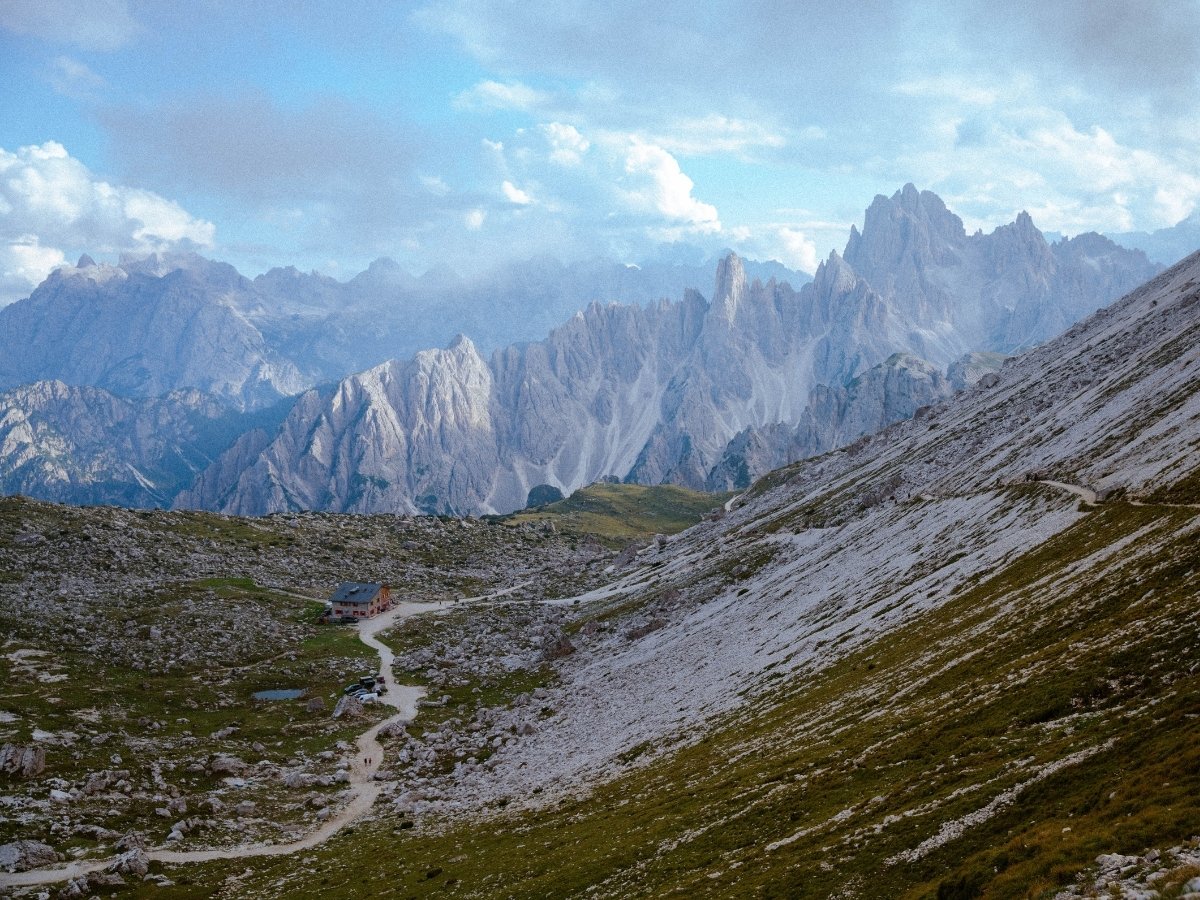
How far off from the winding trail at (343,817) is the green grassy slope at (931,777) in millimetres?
2781

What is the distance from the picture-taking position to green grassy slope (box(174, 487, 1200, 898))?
25.3m

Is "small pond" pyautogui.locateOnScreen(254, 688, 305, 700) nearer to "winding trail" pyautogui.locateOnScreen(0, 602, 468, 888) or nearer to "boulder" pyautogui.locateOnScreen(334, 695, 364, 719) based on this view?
"boulder" pyautogui.locateOnScreen(334, 695, 364, 719)

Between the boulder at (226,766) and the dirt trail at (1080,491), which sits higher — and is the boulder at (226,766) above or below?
below

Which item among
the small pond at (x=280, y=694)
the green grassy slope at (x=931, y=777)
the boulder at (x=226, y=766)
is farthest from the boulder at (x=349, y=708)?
the green grassy slope at (x=931, y=777)

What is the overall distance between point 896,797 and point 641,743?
39.1 meters

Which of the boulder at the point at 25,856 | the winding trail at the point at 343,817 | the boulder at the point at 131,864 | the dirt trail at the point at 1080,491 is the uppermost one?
the dirt trail at the point at 1080,491

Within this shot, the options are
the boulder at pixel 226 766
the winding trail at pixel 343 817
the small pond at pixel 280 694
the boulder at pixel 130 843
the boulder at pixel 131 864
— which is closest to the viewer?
the winding trail at pixel 343 817

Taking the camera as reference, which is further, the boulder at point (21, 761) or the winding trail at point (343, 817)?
the boulder at point (21, 761)

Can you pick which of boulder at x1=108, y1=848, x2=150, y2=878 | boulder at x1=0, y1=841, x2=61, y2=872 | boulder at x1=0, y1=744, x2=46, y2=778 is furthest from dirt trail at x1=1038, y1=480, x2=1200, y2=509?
boulder at x1=0, y1=744, x2=46, y2=778

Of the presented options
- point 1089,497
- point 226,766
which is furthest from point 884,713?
point 226,766

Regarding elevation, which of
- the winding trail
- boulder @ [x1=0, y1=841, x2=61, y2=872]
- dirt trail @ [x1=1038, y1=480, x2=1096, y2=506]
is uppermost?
dirt trail @ [x1=1038, y1=480, x2=1096, y2=506]

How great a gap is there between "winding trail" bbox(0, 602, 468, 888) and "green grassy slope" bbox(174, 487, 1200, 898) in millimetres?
2781

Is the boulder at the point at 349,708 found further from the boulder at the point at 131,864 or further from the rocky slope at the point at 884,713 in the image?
the boulder at the point at 131,864

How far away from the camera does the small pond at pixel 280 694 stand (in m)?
96.0
